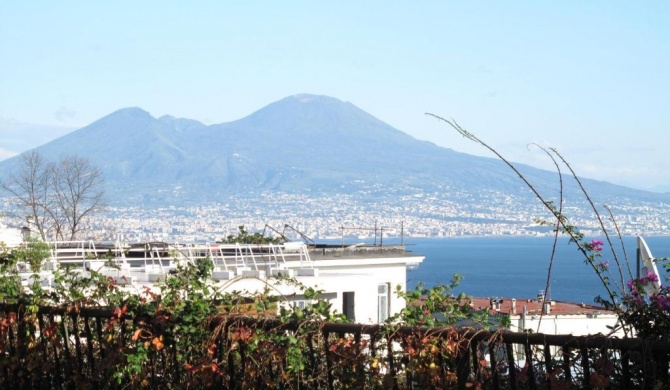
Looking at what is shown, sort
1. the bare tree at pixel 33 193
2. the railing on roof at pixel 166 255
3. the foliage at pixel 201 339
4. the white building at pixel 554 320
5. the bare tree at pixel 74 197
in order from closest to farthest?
the white building at pixel 554 320
the foliage at pixel 201 339
the railing on roof at pixel 166 255
the bare tree at pixel 33 193
the bare tree at pixel 74 197

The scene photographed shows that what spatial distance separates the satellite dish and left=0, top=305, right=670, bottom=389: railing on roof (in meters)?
0.47

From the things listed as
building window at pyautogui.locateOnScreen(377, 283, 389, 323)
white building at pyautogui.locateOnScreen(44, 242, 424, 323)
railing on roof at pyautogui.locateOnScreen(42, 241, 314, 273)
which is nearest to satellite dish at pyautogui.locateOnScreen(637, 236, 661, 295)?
railing on roof at pyautogui.locateOnScreen(42, 241, 314, 273)

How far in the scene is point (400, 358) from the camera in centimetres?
480

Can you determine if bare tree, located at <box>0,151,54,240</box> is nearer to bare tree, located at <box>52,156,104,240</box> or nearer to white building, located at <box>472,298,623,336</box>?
bare tree, located at <box>52,156,104,240</box>

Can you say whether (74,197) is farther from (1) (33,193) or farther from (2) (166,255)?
(2) (166,255)

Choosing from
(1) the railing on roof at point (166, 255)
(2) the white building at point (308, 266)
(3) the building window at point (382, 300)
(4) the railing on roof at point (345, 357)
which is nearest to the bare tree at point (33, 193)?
(2) the white building at point (308, 266)

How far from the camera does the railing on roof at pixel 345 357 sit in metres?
4.13

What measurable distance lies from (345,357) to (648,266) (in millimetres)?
1916

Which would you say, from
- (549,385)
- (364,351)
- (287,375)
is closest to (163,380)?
(287,375)

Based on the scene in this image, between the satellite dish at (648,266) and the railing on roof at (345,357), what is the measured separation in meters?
0.47

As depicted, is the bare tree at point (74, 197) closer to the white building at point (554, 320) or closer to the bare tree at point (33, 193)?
the bare tree at point (33, 193)

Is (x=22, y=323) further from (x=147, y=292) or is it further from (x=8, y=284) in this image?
(x=147, y=292)

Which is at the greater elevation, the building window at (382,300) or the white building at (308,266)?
the white building at (308,266)

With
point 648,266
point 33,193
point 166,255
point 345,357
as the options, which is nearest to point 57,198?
point 33,193
